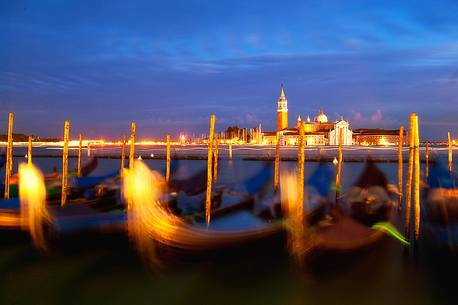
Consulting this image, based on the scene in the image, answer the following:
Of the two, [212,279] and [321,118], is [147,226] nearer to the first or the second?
[212,279]

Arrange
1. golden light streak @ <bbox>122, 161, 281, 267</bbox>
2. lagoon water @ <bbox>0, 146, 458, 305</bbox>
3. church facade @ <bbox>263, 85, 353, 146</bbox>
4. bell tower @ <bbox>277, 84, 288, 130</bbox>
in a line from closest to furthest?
lagoon water @ <bbox>0, 146, 458, 305</bbox> < golden light streak @ <bbox>122, 161, 281, 267</bbox> < church facade @ <bbox>263, 85, 353, 146</bbox> < bell tower @ <bbox>277, 84, 288, 130</bbox>

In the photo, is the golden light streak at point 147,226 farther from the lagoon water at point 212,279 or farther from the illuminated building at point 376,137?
the illuminated building at point 376,137

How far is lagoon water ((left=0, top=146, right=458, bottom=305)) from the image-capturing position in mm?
4750

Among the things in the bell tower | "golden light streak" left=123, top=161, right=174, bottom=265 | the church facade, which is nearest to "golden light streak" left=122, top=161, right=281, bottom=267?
"golden light streak" left=123, top=161, right=174, bottom=265

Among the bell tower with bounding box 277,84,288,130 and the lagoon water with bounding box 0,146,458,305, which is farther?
the bell tower with bounding box 277,84,288,130

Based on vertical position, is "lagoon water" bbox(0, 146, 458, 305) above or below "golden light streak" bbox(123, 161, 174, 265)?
below

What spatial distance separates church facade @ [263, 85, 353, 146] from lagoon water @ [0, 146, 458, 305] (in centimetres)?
5501

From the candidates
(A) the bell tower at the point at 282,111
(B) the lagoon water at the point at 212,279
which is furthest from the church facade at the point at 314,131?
(B) the lagoon water at the point at 212,279

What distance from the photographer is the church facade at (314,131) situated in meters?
60.7

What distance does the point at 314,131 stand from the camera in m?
64.6

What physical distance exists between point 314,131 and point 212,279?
61.1 m

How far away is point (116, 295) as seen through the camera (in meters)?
4.75

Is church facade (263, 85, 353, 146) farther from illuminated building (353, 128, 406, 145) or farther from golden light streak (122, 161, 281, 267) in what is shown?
golden light streak (122, 161, 281, 267)

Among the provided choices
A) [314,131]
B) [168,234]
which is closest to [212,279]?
[168,234]
